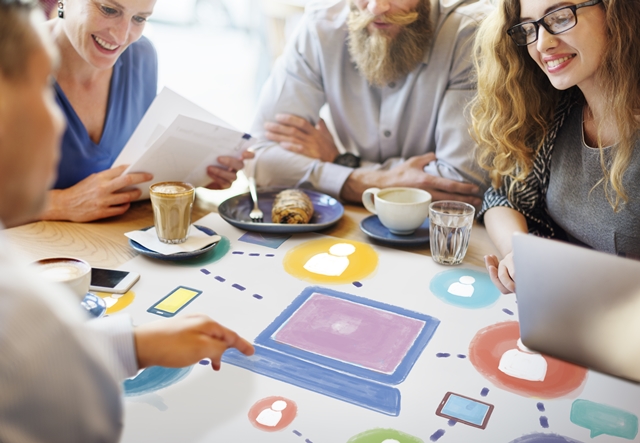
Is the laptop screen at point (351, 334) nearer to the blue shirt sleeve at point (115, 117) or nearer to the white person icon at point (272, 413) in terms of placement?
the white person icon at point (272, 413)

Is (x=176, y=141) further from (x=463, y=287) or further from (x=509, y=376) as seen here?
(x=509, y=376)

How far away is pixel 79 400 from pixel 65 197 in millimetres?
993

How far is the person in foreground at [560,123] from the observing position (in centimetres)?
115

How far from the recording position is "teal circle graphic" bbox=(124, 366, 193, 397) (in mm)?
821

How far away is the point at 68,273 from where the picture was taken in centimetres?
97

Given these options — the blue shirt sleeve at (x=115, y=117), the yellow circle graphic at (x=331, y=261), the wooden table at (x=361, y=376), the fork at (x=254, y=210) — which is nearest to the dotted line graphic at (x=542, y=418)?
the wooden table at (x=361, y=376)

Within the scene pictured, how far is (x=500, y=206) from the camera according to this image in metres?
1.40

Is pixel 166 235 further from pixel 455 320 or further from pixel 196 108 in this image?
pixel 455 320

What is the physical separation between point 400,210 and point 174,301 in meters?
0.54

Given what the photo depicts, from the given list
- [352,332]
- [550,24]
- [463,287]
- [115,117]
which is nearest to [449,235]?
[463,287]

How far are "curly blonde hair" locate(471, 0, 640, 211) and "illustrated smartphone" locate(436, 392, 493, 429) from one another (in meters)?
0.63

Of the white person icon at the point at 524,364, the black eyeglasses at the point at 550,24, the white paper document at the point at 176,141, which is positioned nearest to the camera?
the white person icon at the point at 524,364

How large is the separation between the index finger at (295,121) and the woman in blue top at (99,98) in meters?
0.22

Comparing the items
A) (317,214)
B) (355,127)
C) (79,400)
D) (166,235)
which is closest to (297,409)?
(79,400)
